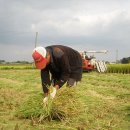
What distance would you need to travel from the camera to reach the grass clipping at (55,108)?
21.7ft

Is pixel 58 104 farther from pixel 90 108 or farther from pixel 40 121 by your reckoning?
pixel 90 108

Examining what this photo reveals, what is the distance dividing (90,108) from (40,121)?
6.31ft

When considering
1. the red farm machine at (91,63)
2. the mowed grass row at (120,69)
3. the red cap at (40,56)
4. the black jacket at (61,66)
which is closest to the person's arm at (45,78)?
the black jacket at (61,66)

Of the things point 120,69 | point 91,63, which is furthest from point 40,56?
point 120,69

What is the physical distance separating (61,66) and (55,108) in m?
0.77

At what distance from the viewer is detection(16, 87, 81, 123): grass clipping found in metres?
6.61

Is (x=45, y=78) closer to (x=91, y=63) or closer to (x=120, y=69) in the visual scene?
(x=91, y=63)

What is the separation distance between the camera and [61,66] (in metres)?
6.49

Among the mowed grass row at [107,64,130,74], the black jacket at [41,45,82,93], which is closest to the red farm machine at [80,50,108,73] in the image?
the mowed grass row at [107,64,130,74]

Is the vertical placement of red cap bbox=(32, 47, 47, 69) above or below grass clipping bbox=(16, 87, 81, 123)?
above

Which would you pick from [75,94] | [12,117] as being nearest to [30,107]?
[12,117]

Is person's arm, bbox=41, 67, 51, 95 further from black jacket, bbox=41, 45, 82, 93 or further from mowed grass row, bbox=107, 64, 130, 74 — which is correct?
mowed grass row, bbox=107, 64, 130, 74

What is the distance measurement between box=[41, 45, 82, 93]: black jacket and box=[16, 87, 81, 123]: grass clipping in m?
0.25

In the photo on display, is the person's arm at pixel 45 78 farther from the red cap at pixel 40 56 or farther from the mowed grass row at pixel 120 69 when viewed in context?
the mowed grass row at pixel 120 69
